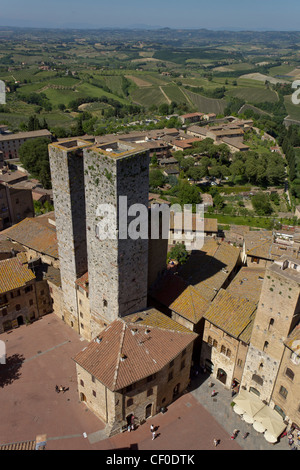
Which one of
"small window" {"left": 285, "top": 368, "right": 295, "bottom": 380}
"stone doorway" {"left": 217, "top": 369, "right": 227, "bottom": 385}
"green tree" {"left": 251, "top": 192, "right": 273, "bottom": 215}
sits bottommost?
"green tree" {"left": 251, "top": 192, "right": 273, "bottom": 215}

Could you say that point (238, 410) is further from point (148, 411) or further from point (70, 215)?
point (70, 215)

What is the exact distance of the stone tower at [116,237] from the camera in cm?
3020

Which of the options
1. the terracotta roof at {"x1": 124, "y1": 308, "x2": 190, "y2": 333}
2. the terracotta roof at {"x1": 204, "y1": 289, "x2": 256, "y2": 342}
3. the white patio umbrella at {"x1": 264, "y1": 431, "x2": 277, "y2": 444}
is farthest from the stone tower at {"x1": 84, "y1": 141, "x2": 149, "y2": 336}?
the white patio umbrella at {"x1": 264, "y1": 431, "x2": 277, "y2": 444}

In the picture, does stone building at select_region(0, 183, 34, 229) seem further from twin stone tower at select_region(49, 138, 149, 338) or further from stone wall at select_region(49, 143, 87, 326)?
twin stone tower at select_region(49, 138, 149, 338)

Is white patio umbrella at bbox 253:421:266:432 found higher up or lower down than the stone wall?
lower down

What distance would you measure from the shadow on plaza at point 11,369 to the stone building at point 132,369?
7788mm

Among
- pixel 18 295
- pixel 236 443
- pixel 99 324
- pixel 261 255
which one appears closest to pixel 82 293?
pixel 99 324

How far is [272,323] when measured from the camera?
31.5m

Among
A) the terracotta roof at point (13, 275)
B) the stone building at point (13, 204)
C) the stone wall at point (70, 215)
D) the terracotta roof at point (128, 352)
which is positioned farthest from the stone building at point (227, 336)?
the stone building at point (13, 204)

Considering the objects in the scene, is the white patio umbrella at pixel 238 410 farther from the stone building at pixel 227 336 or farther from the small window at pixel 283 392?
the small window at pixel 283 392

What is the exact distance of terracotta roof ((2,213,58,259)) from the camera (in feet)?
157

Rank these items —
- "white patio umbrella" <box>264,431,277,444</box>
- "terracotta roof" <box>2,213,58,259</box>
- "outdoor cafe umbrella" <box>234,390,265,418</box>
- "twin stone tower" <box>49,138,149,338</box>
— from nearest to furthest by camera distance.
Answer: "twin stone tower" <box>49,138,149,338</box> < "white patio umbrella" <box>264,431,277,444</box> < "outdoor cafe umbrella" <box>234,390,265,418</box> < "terracotta roof" <box>2,213,58,259</box>

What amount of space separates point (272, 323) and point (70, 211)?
882 inches

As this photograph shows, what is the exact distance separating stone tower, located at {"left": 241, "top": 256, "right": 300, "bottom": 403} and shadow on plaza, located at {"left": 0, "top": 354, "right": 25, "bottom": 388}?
23623 mm
